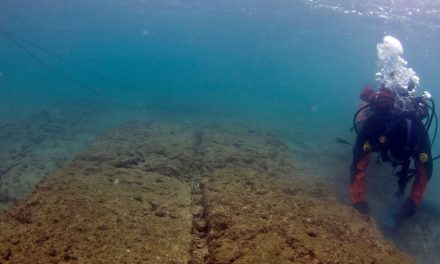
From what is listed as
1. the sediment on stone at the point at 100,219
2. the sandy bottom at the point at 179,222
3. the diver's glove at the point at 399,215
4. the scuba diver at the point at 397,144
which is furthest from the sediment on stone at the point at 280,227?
the diver's glove at the point at 399,215

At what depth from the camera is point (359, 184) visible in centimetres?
657

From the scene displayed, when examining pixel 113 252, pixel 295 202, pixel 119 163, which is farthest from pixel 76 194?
pixel 295 202

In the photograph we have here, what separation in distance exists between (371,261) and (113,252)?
101 inches

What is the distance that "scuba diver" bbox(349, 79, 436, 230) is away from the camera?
20.5ft

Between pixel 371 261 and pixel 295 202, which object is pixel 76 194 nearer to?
pixel 295 202

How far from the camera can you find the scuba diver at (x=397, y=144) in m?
6.25

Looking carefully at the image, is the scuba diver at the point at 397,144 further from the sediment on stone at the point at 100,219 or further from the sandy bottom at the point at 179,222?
the sediment on stone at the point at 100,219

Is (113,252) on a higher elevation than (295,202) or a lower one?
higher

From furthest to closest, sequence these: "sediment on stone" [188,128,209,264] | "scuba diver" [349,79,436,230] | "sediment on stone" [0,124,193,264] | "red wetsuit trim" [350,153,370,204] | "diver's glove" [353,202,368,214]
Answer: "red wetsuit trim" [350,153,370,204]
"diver's glove" [353,202,368,214]
"scuba diver" [349,79,436,230]
"sediment on stone" [188,128,209,264]
"sediment on stone" [0,124,193,264]

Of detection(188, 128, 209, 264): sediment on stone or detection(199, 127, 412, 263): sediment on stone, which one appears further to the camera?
detection(188, 128, 209, 264): sediment on stone

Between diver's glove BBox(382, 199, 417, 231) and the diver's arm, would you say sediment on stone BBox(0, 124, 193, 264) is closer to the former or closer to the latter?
the diver's arm

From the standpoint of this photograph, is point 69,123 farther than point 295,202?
Yes

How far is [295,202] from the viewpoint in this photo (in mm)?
4832

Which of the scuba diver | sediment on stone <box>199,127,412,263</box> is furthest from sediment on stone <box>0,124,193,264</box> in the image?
the scuba diver
